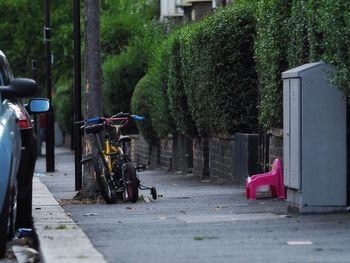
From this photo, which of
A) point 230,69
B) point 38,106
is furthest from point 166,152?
point 38,106

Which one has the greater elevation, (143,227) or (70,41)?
(70,41)

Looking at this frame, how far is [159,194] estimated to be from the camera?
1828cm

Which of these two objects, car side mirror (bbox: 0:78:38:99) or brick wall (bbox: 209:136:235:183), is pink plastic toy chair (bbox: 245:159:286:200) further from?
car side mirror (bbox: 0:78:38:99)

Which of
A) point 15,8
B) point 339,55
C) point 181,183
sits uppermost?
point 15,8

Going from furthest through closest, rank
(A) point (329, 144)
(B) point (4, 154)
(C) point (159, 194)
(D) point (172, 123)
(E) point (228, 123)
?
1. (D) point (172, 123)
2. (E) point (228, 123)
3. (C) point (159, 194)
4. (A) point (329, 144)
5. (B) point (4, 154)

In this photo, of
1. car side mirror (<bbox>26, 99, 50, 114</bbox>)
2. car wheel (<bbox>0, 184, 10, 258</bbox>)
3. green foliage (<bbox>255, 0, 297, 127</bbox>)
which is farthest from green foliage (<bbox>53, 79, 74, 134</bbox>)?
car wheel (<bbox>0, 184, 10, 258</bbox>)

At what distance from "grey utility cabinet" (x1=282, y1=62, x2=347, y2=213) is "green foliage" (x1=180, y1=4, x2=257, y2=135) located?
820 cm

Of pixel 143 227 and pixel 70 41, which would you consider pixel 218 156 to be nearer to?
pixel 143 227

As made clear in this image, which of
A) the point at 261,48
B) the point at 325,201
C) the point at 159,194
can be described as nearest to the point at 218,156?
the point at 159,194

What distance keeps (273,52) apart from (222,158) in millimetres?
6926

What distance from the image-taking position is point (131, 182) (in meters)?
15.3

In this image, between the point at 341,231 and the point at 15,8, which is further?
the point at 15,8

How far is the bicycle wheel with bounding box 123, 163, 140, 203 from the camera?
50.3 feet

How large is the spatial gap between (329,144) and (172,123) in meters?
16.2
